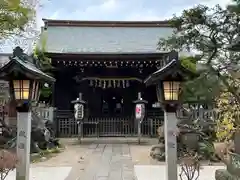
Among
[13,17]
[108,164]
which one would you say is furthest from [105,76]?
[108,164]

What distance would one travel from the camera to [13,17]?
1012 cm

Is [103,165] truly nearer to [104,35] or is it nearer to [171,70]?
[171,70]

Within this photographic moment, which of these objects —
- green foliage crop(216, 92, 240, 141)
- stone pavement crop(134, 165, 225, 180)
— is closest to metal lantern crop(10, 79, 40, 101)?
green foliage crop(216, 92, 240, 141)

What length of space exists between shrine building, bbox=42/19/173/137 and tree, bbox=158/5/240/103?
18.3 feet

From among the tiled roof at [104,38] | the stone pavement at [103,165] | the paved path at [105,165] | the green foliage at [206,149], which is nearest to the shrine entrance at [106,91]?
the tiled roof at [104,38]

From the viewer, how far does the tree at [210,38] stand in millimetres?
7452

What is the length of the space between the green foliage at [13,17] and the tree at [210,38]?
414 centimetres

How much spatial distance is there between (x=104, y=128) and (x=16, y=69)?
36.9ft

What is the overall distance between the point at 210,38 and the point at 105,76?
29.6 feet

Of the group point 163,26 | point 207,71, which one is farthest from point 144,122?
point 207,71

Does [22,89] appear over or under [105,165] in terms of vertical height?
over

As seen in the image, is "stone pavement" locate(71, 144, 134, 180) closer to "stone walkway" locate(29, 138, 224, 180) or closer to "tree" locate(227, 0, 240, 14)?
"stone walkway" locate(29, 138, 224, 180)

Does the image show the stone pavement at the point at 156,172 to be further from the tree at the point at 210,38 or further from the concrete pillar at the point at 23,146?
the concrete pillar at the point at 23,146

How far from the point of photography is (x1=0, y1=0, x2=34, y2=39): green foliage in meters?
9.51
